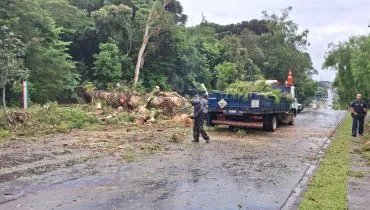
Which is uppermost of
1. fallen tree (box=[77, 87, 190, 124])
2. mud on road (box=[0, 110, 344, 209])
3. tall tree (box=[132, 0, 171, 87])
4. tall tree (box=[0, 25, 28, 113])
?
tall tree (box=[132, 0, 171, 87])

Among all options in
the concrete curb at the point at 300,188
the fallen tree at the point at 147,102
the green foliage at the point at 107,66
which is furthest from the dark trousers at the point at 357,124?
the green foliage at the point at 107,66

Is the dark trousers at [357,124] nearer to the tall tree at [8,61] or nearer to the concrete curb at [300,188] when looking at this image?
the concrete curb at [300,188]

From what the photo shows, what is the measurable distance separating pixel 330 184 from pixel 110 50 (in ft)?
101

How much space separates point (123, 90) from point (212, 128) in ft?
29.4

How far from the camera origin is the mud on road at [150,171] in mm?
7624

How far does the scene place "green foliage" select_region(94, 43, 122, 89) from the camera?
37.2 metres

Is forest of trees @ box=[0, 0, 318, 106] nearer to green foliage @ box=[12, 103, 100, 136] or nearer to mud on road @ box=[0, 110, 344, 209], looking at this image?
green foliage @ box=[12, 103, 100, 136]

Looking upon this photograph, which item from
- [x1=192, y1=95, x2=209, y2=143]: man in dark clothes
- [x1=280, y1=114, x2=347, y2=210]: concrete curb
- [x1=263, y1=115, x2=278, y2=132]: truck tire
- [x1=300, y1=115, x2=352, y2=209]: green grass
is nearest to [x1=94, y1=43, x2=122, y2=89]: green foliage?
[x1=263, y1=115, x2=278, y2=132]: truck tire

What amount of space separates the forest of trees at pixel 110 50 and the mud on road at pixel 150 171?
673cm

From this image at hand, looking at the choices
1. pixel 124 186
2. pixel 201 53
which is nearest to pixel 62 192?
pixel 124 186

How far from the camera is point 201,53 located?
169ft

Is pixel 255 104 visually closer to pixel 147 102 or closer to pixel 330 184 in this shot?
pixel 147 102

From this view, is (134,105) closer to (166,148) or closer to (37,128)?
(37,128)

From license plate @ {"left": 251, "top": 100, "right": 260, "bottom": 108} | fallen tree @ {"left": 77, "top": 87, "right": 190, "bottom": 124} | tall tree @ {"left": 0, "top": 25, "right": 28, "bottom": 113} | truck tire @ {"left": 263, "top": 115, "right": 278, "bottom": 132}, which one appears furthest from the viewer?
fallen tree @ {"left": 77, "top": 87, "right": 190, "bottom": 124}
